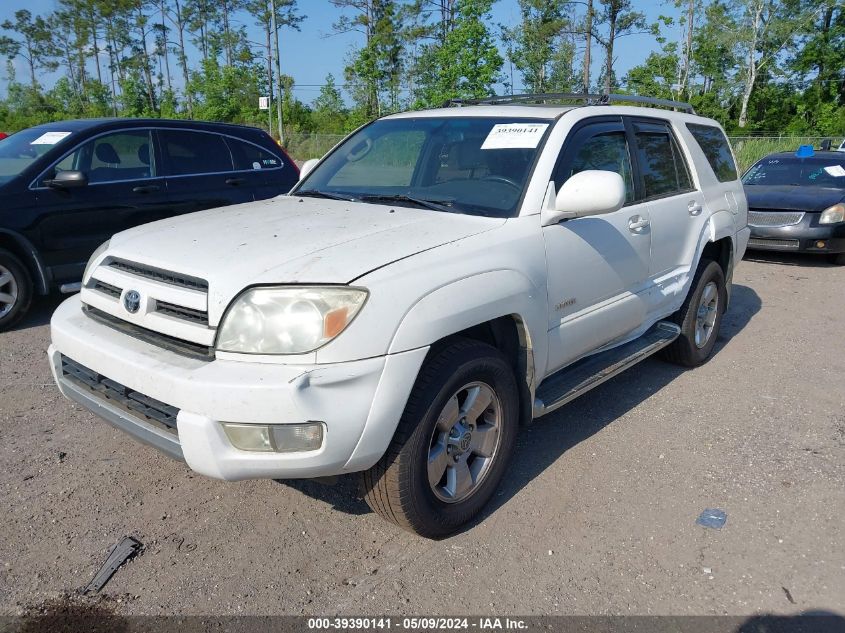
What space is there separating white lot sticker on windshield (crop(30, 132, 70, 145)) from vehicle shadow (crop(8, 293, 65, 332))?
4.77ft

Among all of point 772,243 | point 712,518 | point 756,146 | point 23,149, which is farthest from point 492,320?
point 756,146

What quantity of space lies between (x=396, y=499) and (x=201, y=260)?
120 centimetres

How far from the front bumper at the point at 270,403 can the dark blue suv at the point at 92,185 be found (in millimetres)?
3886

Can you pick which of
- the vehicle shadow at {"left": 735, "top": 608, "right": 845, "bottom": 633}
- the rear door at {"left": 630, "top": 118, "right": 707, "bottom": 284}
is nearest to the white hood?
the rear door at {"left": 630, "top": 118, "right": 707, "bottom": 284}

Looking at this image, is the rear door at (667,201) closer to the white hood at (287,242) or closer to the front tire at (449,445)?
the white hood at (287,242)

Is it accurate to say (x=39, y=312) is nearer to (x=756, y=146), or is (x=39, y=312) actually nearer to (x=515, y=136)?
(x=515, y=136)

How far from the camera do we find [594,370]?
146 inches

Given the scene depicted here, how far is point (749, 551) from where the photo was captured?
2.80 m

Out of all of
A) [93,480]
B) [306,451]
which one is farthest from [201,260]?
[93,480]

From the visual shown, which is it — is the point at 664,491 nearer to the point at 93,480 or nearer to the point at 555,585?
the point at 555,585

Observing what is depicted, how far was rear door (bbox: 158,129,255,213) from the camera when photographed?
6.58 metres

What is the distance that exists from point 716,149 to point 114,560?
16.2 ft

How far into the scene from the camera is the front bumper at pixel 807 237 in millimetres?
8672

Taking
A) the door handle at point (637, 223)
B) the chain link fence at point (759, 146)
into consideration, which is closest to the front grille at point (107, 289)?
the door handle at point (637, 223)
